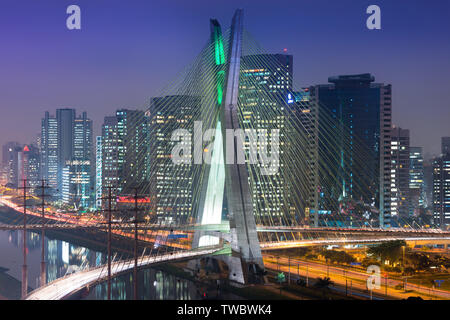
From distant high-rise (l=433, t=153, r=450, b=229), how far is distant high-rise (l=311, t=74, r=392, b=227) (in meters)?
8.26

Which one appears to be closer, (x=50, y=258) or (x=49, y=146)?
(x=50, y=258)

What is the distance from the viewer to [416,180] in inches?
2350

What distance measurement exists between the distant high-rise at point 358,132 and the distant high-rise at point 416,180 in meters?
13.4

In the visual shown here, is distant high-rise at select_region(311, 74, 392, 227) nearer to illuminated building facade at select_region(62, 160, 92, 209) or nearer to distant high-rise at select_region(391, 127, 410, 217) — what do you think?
distant high-rise at select_region(391, 127, 410, 217)

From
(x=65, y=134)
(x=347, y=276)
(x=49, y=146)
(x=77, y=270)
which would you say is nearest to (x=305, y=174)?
(x=347, y=276)

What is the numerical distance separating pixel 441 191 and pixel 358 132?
1024 centimetres

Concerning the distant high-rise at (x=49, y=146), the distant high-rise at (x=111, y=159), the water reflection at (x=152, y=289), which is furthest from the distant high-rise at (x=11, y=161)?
the water reflection at (x=152, y=289)

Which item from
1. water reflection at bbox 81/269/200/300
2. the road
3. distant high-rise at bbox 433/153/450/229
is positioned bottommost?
water reflection at bbox 81/269/200/300

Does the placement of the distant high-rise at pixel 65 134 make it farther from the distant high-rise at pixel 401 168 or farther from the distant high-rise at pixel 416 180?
the distant high-rise at pixel 401 168

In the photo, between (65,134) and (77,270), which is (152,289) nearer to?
(77,270)

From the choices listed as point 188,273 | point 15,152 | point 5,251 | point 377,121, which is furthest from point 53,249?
point 15,152

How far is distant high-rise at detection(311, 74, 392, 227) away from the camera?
4128 cm

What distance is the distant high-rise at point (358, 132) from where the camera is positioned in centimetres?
4128

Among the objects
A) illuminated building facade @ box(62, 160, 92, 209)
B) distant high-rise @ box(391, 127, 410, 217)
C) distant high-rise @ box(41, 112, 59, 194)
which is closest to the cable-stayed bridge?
distant high-rise @ box(391, 127, 410, 217)
